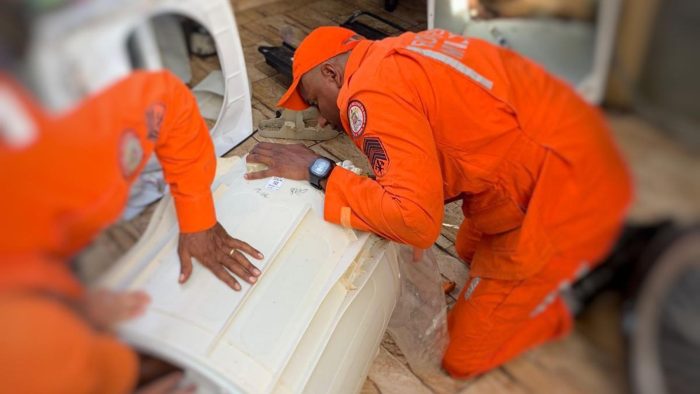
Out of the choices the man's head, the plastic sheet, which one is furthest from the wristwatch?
the plastic sheet

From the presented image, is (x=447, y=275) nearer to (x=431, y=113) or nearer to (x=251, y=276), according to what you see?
(x=431, y=113)

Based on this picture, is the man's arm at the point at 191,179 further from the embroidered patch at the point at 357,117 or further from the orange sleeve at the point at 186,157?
the embroidered patch at the point at 357,117

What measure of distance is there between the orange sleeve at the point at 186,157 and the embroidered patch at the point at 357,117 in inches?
16.5

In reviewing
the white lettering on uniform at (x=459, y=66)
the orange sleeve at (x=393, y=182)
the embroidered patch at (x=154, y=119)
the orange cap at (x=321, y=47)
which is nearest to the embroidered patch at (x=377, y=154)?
the orange sleeve at (x=393, y=182)

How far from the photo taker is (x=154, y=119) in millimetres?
661

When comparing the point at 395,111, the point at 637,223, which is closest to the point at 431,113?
the point at 395,111

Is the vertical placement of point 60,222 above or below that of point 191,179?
above

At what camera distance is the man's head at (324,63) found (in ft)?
4.76

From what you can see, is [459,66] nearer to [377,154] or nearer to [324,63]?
[377,154]

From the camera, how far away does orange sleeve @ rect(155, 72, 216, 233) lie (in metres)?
0.72

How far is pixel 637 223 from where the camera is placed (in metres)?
0.43

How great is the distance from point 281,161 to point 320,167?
0.30ft

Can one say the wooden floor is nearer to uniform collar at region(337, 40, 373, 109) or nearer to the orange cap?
uniform collar at region(337, 40, 373, 109)

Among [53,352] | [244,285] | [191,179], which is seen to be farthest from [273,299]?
[53,352]
